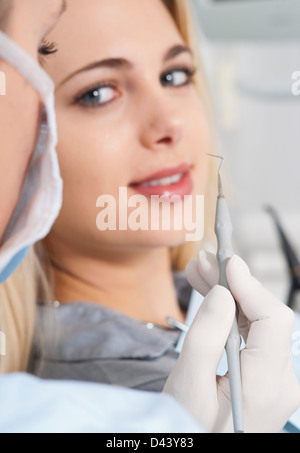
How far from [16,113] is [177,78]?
0.55 feet

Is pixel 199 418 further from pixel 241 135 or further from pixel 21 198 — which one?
pixel 241 135

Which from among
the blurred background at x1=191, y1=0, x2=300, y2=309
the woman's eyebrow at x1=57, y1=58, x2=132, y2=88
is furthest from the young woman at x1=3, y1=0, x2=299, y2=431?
the blurred background at x1=191, y1=0, x2=300, y2=309

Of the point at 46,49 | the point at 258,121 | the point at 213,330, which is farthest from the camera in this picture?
the point at 258,121

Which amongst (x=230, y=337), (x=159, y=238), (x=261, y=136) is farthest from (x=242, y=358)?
(x=261, y=136)

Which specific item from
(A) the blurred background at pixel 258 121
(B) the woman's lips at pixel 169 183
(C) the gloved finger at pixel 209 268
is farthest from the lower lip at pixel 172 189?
(A) the blurred background at pixel 258 121

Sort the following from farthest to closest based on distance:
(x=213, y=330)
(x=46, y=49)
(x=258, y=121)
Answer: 1. (x=258, y=121)
2. (x=46, y=49)
3. (x=213, y=330)

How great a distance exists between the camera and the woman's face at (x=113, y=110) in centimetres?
47

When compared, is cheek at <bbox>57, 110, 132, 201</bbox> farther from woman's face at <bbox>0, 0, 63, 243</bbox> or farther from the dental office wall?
the dental office wall

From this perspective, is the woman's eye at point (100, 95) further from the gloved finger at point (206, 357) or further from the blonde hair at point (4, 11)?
the gloved finger at point (206, 357)

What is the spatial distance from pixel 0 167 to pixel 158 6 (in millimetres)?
221

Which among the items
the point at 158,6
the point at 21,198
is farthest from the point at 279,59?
the point at 21,198

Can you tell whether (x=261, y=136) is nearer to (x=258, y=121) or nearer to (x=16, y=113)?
(x=258, y=121)

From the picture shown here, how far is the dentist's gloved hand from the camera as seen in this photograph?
35cm

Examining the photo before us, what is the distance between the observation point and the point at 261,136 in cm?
122
